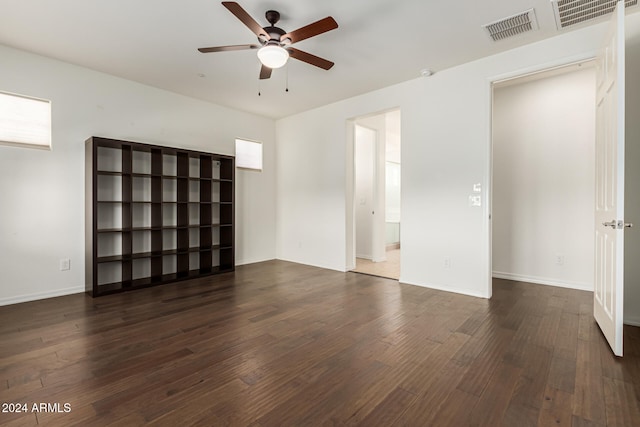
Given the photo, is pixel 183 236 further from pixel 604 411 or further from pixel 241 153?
pixel 604 411

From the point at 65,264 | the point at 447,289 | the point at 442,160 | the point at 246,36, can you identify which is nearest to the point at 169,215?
the point at 65,264

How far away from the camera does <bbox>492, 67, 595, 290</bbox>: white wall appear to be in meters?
3.96

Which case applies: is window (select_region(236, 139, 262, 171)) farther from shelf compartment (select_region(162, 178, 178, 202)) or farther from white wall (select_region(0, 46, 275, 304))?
shelf compartment (select_region(162, 178, 178, 202))

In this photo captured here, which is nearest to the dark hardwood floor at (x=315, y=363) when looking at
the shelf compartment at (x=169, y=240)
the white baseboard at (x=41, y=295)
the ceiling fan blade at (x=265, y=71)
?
the white baseboard at (x=41, y=295)

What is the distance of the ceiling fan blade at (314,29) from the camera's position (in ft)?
7.57

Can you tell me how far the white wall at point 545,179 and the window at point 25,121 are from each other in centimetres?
610

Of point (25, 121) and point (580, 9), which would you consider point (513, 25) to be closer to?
point (580, 9)

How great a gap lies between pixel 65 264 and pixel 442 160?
4.94 meters

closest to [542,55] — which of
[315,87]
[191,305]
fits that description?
[315,87]

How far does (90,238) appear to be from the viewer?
3.74 metres

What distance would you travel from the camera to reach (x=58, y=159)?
371 centimetres

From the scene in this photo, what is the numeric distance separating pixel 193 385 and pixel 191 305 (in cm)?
164

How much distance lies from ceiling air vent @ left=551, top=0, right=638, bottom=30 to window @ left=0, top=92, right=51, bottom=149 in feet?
17.9

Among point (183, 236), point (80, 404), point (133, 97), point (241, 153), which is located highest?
point (133, 97)
